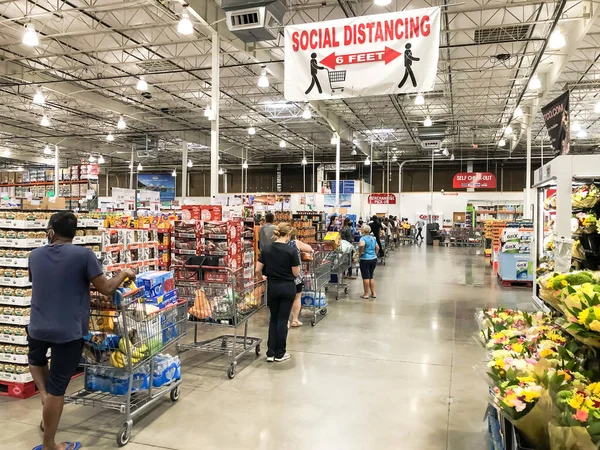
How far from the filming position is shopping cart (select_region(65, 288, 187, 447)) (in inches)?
132

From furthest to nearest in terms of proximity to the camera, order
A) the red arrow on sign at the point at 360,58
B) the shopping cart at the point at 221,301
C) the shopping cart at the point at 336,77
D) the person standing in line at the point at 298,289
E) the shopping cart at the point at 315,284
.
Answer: the shopping cart at the point at 315,284
the person standing in line at the point at 298,289
the shopping cart at the point at 336,77
the red arrow on sign at the point at 360,58
the shopping cart at the point at 221,301

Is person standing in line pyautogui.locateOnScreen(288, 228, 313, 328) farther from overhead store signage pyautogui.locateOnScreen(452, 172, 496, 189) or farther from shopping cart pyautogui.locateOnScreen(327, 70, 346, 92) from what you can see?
overhead store signage pyautogui.locateOnScreen(452, 172, 496, 189)

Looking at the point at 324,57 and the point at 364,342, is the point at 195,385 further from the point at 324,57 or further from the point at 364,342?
the point at 324,57

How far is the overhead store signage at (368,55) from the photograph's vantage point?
4883 mm

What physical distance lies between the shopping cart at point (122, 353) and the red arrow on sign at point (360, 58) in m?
3.31

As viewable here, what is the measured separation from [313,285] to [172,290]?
3488 mm

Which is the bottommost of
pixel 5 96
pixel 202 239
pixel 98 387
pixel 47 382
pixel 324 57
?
pixel 98 387

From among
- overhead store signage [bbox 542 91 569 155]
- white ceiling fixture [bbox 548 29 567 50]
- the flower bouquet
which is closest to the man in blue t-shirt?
the flower bouquet

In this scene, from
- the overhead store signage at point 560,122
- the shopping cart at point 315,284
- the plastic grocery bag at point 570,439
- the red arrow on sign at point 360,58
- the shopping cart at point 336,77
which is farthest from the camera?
the shopping cart at point 315,284

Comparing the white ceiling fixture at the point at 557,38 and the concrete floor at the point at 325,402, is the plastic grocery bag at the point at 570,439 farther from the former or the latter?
the white ceiling fixture at the point at 557,38

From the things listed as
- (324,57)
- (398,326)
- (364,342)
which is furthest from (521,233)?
(324,57)

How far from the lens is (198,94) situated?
669 inches

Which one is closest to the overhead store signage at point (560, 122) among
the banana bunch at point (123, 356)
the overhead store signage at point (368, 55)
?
the overhead store signage at point (368, 55)

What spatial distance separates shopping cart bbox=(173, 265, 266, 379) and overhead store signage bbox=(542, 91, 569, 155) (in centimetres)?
409
